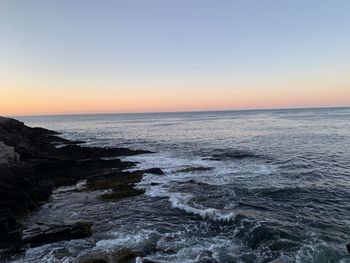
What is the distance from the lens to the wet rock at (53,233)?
16031 mm

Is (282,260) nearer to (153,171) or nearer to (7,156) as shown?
(153,171)

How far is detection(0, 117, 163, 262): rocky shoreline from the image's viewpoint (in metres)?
16.2

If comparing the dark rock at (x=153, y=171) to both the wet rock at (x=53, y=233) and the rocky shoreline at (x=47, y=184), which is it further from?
the wet rock at (x=53, y=233)

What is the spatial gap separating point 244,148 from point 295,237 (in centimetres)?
3147

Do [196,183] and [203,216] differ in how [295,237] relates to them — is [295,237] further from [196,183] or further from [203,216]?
[196,183]

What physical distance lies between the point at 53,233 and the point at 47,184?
39.1 feet

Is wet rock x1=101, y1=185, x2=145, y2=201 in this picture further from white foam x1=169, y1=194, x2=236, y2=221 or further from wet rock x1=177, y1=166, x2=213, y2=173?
wet rock x1=177, y1=166, x2=213, y2=173

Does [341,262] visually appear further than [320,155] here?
No

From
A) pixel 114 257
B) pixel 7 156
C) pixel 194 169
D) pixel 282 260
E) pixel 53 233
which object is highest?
pixel 7 156

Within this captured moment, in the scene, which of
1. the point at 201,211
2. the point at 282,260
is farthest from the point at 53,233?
the point at 282,260

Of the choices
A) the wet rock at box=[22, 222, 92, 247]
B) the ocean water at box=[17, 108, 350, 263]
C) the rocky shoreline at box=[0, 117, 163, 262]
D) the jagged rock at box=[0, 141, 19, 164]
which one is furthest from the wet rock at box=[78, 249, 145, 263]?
the jagged rock at box=[0, 141, 19, 164]

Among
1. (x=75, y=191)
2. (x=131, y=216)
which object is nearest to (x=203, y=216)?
(x=131, y=216)

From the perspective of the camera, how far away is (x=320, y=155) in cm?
3747

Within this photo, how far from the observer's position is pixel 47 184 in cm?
2755
